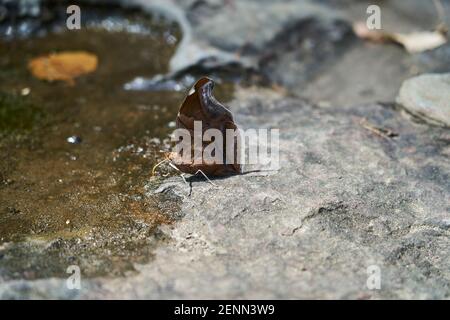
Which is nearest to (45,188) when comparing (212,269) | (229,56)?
(212,269)

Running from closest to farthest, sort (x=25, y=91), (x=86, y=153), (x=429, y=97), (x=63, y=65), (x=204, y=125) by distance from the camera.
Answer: (x=204, y=125), (x=86, y=153), (x=429, y=97), (x=25, y=91), (x=63, y=65)

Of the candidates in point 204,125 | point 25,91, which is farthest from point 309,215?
point 25,91

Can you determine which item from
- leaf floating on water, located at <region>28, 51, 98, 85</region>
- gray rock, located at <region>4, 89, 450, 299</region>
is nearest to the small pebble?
leaf floating on water, located at <region>28, 51, 98, 85</region>

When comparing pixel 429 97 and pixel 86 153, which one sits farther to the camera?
pixel 429 97

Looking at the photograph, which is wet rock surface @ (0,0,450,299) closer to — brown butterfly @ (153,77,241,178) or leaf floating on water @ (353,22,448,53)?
brown butterfly @ (153,77,241,178)

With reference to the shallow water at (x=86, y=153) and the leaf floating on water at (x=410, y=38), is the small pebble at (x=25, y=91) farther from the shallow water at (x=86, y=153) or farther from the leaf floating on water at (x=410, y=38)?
the leaf floating on water at (x=410, y=38)

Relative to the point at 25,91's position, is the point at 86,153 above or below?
below

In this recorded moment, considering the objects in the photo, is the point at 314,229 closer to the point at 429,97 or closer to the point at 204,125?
the point at 204,125
